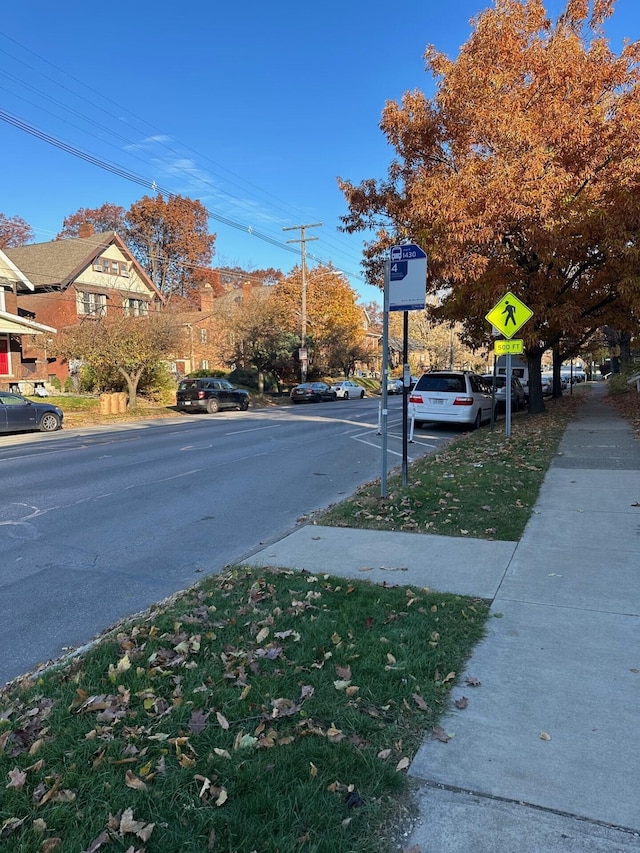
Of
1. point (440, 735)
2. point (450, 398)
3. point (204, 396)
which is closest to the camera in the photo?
point (440, 735)

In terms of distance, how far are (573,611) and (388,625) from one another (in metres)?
1.38

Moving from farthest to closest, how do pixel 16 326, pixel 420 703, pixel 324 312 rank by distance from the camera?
pixel 324 312, pixel 16 326, pixel 420 703

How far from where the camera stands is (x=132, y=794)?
8.20ft

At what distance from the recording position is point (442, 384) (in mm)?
17828

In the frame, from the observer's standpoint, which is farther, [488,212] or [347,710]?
[488,212]

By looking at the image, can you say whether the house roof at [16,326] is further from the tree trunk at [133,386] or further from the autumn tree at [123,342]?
the tree trunk at [133,386]

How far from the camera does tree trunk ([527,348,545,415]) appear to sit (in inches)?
808

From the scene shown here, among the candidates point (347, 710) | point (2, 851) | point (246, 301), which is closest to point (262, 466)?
point (347, 710)

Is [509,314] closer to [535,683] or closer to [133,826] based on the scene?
[535,683]

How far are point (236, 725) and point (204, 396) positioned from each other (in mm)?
25190

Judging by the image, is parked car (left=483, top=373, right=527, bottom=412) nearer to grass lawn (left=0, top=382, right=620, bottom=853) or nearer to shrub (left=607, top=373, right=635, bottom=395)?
shrub (left=607, top=373, right=635, bottom=395)

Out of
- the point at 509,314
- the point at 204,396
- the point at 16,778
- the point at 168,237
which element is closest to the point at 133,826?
the point at 16,778

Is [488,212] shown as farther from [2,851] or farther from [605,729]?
[2,851]

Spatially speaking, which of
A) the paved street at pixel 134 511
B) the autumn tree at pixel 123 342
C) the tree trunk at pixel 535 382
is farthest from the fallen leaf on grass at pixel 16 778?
the autumn tree at pixel 123 342
